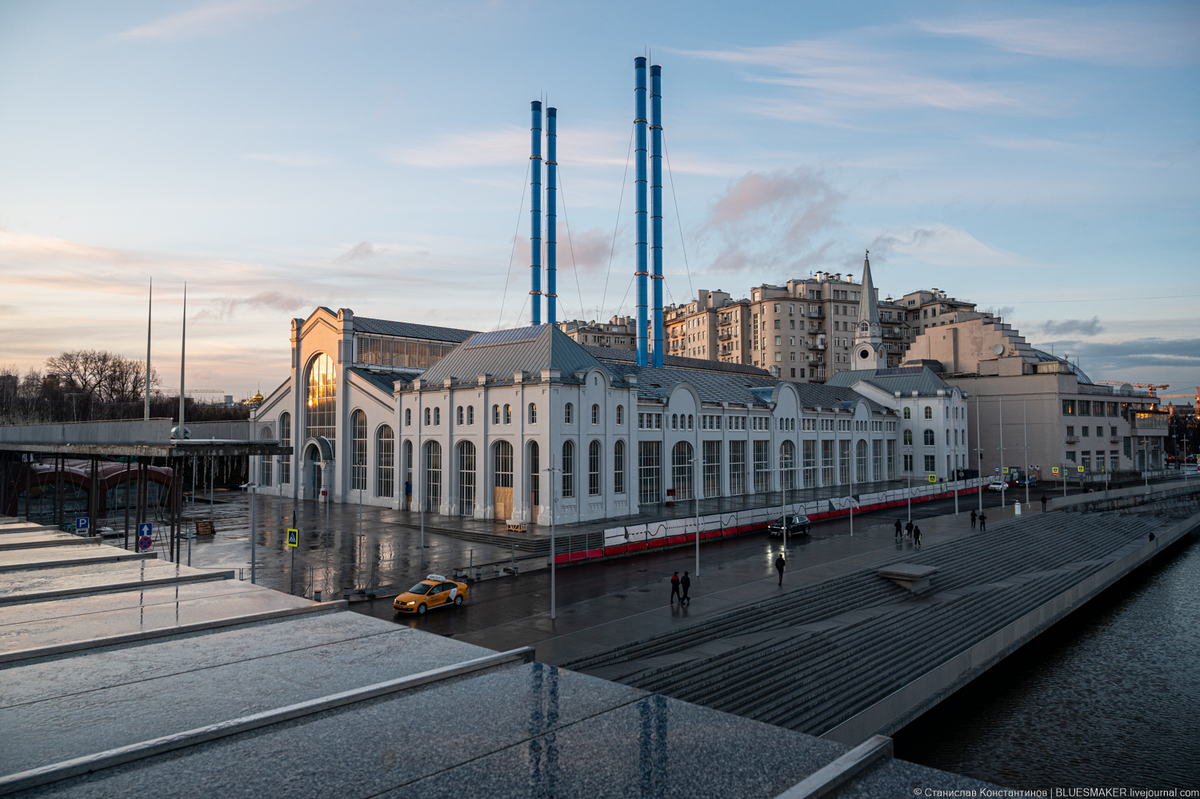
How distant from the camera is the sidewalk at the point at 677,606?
2517cm

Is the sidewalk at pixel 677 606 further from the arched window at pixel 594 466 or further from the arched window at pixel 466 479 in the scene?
the arched window at pixel 466 479

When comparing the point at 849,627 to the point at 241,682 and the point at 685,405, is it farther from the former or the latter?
the point at 685,405

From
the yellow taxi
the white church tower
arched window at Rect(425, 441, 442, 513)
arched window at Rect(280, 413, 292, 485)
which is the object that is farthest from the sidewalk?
the white church tower

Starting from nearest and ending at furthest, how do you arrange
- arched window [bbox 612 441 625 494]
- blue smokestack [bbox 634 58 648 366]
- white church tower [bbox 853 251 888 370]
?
arched window [bbox 612 441 625 494]
blue smokestack [bbox 634 58 648 366]
white church tower [bbox 853 251 888 370]

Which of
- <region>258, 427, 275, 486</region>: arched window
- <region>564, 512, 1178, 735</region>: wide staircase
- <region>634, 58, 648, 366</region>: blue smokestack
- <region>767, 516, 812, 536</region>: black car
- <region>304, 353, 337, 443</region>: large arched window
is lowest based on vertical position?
<region>564, 512, 1178, 735</region>: wide staircase

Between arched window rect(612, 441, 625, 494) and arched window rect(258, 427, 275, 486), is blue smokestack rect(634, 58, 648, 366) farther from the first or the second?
arched window rect(258, 427, 275, 486)

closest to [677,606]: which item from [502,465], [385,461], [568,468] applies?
[568,468]

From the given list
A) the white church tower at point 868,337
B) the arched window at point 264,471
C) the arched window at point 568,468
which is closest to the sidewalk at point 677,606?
the arched window at point 568,468

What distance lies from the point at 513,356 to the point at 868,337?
229 ft

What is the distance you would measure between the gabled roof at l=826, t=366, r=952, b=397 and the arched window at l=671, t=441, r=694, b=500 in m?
44.6

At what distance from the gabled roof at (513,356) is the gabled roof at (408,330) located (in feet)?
45.8

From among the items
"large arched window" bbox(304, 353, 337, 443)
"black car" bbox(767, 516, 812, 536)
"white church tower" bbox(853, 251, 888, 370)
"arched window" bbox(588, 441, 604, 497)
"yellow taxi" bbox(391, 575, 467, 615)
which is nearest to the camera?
"yellow taxi" bbox(391, 575, 467, 615)

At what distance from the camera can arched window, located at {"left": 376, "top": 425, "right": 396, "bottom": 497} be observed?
219 feet

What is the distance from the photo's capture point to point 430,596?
98.3 ft
